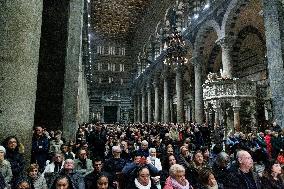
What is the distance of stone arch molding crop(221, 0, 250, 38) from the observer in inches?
576

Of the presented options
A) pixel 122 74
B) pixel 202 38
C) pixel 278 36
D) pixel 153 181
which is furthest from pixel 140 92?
pixel 153 181

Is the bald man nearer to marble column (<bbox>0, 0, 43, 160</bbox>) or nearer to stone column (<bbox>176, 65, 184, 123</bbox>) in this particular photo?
marble column (<bbox>0, 0, 43, 160</bbox>)

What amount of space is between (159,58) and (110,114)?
53.0 feet

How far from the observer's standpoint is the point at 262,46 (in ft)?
59.0

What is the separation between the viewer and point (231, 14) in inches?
598

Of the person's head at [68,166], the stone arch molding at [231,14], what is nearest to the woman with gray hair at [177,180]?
the person's head at [68,166]

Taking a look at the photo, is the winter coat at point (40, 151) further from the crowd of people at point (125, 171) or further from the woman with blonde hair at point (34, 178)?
the woman with blonde hair at point (34, 178)

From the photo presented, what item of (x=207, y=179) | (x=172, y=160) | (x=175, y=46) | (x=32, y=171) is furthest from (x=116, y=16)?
(x=207, y=179)

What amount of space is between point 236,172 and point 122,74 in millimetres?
39214

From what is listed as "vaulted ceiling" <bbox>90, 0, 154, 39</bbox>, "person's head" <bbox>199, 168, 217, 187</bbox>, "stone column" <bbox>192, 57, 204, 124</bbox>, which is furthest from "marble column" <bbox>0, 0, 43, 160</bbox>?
"vaulted ceiling" <bbox>90, 0, 154, 39</bbox>

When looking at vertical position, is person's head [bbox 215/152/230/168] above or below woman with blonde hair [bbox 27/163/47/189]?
above

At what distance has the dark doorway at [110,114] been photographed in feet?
134

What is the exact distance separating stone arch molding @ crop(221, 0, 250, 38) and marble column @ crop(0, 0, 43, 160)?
12.6m

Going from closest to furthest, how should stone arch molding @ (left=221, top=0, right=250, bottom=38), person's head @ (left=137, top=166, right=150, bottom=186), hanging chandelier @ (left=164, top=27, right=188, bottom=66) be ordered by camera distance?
person's head @ (left=137, top=166, right=150, bottom=186) → hanging chandelier @ (left=164, top=27, right=188, bottom=66) → stone arch molding @ (left=221, top=0, right=250, bottom=38)
